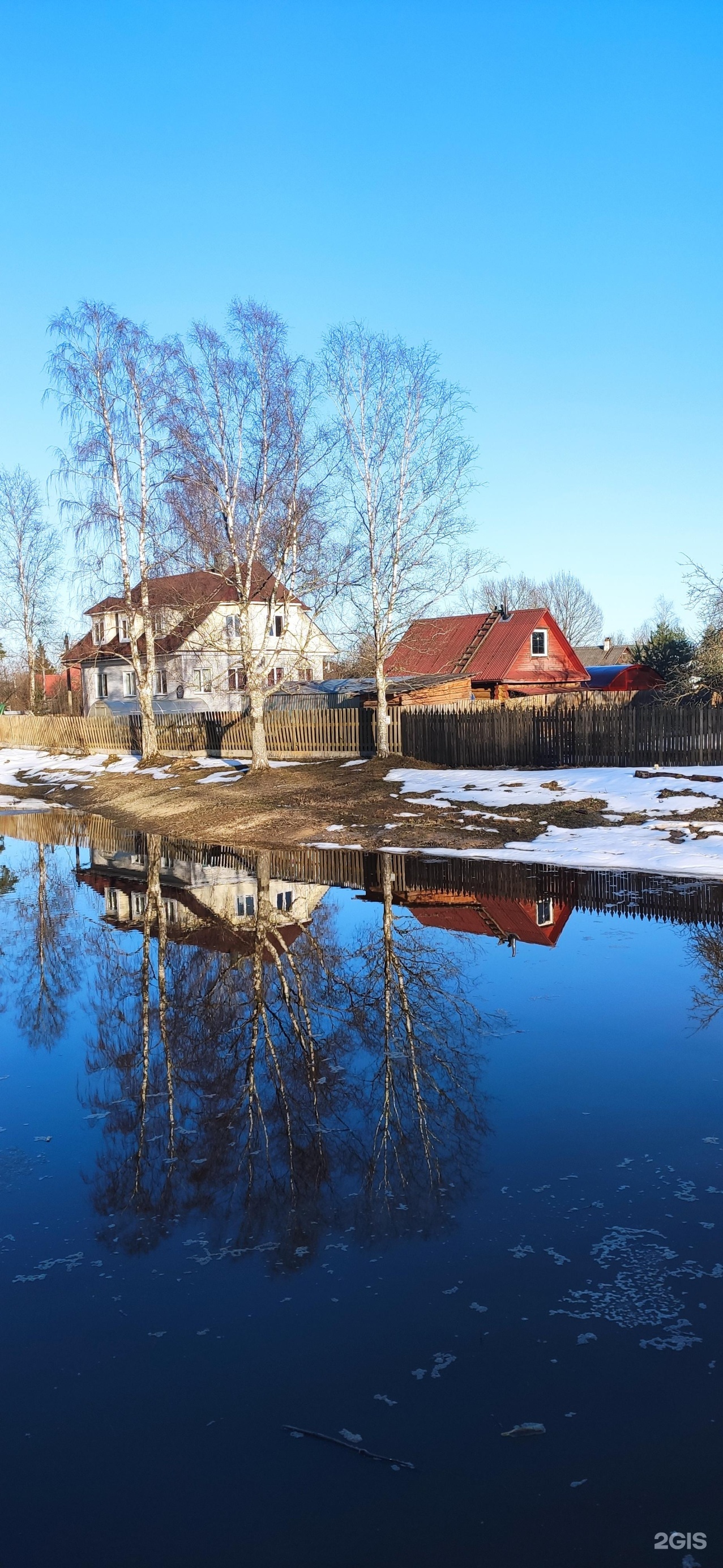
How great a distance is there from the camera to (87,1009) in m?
8.86

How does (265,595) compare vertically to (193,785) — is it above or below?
above

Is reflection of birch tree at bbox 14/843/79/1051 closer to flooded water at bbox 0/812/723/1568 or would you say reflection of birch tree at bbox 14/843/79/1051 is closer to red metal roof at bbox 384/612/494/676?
flooded water at bbox 0/812/723/1568

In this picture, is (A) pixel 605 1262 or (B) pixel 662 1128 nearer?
(A) pixel 605 1262

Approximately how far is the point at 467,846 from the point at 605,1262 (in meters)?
13.9

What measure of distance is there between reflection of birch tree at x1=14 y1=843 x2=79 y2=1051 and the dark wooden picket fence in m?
15.3

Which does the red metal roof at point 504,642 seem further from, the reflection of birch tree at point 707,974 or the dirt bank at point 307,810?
the reflection of birch tree at point 707,974

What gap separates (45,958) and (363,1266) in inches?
282

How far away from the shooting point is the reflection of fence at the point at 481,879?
42.8 feet

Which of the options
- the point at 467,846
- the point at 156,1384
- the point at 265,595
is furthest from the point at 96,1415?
the point at 265,595

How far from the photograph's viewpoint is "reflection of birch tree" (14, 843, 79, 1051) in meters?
8.59

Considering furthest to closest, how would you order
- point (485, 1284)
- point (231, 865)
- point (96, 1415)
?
point (231, 865), point (485, 1284), point (96, 1415)

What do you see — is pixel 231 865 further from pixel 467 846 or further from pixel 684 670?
pixel 684 670

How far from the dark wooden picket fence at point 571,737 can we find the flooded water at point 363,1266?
18454mm

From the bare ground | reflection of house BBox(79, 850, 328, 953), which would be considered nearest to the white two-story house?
the bare ground
